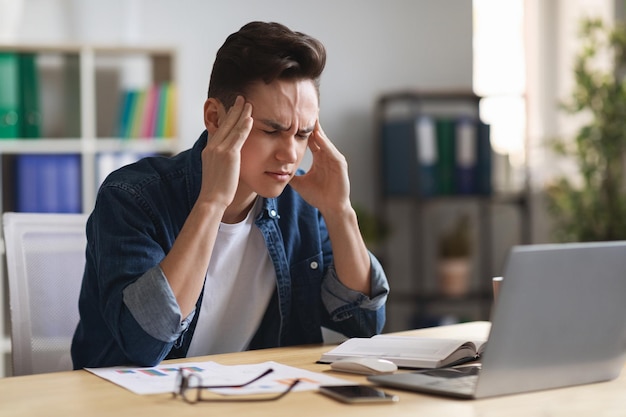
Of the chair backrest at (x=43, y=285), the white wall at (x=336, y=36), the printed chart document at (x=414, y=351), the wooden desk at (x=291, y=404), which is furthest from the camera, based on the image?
the white wall at (x=336, y=36)

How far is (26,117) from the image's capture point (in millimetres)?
3465

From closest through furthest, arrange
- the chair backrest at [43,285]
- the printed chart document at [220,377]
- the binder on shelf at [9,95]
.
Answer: the printed chart document at [220,377] < the chair backrest at [43,285] < the binder on shelf at [9,95]

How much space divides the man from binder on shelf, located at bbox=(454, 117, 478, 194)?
7.84 feet

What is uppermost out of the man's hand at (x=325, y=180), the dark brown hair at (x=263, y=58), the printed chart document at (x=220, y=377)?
the dark brown hair at (x=263, y=58)

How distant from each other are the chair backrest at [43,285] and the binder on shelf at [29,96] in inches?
68.9

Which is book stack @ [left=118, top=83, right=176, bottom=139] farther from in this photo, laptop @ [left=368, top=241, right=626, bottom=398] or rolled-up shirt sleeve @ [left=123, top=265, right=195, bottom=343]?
laptop @ [left=368, top=241, right=626, bottom=398]

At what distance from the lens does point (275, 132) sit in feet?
5.50

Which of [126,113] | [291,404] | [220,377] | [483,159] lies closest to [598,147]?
[483,159]

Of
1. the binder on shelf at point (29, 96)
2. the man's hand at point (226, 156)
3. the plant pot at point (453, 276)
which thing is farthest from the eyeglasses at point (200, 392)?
the plant pot at point (453, 276)

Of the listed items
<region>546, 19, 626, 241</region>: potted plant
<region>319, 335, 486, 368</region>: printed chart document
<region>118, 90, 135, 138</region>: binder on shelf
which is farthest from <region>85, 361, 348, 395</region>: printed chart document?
<region>546, 19, 626, 241</region>: potted plant

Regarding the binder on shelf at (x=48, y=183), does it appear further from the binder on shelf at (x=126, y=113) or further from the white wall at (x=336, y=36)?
the white wall at (x=336, y=36)

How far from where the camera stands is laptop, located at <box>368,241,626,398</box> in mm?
1157

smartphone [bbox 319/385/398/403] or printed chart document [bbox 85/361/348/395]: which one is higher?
smartphone [bbox 319/385/398/403]

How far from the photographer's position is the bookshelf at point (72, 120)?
3430 millimetres
